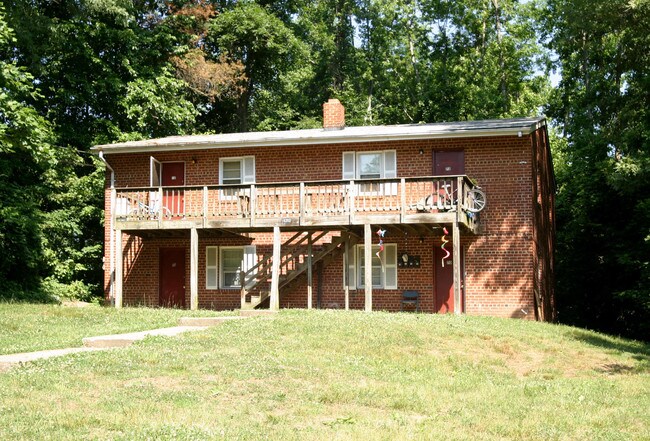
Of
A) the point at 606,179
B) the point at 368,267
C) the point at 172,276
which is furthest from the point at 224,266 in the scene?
the point at 606,179

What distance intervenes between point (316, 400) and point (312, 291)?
46.0ft

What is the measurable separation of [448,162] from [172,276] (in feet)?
31.3

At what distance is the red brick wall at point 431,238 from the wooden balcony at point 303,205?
107 centimetres

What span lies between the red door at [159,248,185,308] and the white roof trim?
3381mm

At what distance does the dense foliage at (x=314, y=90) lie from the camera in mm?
27812

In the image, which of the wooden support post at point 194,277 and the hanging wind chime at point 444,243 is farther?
the hanging wind chime at point 444,243

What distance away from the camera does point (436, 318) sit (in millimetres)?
18906

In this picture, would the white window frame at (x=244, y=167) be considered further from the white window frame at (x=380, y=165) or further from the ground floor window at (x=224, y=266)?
the white window frame at (x=380, y=165)

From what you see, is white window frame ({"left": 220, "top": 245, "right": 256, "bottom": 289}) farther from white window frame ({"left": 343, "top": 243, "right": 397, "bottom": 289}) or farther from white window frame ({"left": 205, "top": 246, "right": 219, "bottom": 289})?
white window frame ({"left": 343, "top": 243, "right": 397, "bottom": 289})

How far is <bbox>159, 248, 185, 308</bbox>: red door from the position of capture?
26.4m

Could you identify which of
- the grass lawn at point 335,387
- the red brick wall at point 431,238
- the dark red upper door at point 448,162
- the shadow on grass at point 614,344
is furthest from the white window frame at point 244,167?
the shadow on grass at point 614,344

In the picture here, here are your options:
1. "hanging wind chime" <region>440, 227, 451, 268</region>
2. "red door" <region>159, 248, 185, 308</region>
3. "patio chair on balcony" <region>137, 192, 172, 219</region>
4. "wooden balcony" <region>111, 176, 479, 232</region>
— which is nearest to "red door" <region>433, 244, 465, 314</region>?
"hanging wind chime" <region>440, 227, 451, 268</region>

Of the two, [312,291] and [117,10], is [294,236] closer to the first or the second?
[312,291]

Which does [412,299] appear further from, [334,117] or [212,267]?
[334,117]
